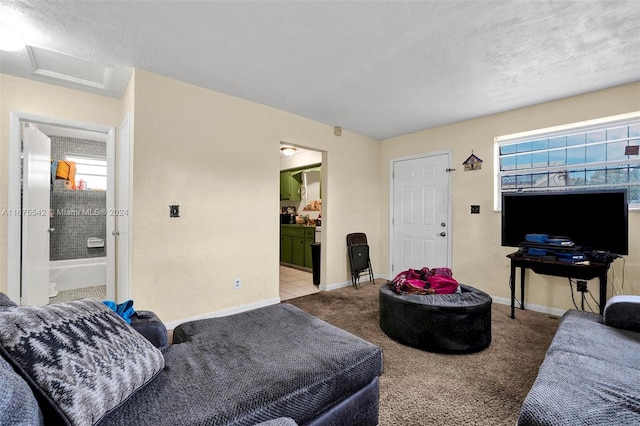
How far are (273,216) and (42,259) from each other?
2.64m

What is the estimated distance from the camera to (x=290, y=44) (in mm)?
2246

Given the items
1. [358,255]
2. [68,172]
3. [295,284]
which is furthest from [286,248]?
[68,172]

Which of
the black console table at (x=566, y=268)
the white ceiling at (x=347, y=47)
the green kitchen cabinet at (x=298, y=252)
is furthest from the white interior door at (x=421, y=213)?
the green kitchen cabinet at (x=298, y=252)

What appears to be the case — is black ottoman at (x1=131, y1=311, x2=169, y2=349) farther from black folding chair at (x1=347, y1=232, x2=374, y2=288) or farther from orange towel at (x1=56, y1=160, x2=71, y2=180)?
orange towel at (x1=56, y1=160, x2=71, y2=180)

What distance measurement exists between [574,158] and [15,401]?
459 cm

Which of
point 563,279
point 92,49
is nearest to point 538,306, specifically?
point 563,279

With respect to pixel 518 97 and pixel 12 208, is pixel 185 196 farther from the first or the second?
pixel 518 97

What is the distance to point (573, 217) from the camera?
9.80 feet

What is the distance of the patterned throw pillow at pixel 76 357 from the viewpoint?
855 mm

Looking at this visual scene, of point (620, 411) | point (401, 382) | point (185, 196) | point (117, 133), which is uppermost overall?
point (117, 133)

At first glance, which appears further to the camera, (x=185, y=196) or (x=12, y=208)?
(x=185, y=196)

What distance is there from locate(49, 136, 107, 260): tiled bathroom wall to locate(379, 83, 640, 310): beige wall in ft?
17.6

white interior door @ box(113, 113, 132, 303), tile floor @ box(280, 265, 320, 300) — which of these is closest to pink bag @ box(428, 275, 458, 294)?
tile floor @ box(280, 265, 320, 300)

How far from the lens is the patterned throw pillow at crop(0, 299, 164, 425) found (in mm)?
855
